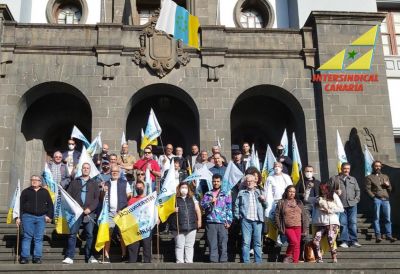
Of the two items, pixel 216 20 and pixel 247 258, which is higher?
pixel 216 20

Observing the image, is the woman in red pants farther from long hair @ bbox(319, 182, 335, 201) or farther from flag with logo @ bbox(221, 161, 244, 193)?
flag with logo @ bbox(221, 161, 244, 193)

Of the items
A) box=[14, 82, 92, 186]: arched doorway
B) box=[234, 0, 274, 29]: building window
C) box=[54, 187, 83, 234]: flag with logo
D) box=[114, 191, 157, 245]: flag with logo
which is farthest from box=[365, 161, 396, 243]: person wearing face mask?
box=[14, 82, 92, 186]: arched doorway

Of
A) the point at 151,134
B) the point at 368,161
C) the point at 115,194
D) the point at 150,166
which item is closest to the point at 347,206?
the point at 368,161

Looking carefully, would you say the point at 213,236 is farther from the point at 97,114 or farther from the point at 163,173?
the point at 97,114

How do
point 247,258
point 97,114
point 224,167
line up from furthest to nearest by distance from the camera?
1. point 97,114
2. point 224,167
3. point 247,258

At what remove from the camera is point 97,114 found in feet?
55.2

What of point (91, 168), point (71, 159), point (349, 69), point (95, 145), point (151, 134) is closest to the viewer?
point (91, 168)

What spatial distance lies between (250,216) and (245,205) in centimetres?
26

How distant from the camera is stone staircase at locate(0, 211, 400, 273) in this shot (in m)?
9.78

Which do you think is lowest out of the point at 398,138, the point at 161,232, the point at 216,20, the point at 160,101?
the point at 161,232

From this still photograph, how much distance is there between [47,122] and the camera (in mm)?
18734

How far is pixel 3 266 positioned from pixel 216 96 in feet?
30.9

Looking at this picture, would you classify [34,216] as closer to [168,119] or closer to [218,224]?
[218,224]

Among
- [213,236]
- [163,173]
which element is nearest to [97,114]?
[163,173]
